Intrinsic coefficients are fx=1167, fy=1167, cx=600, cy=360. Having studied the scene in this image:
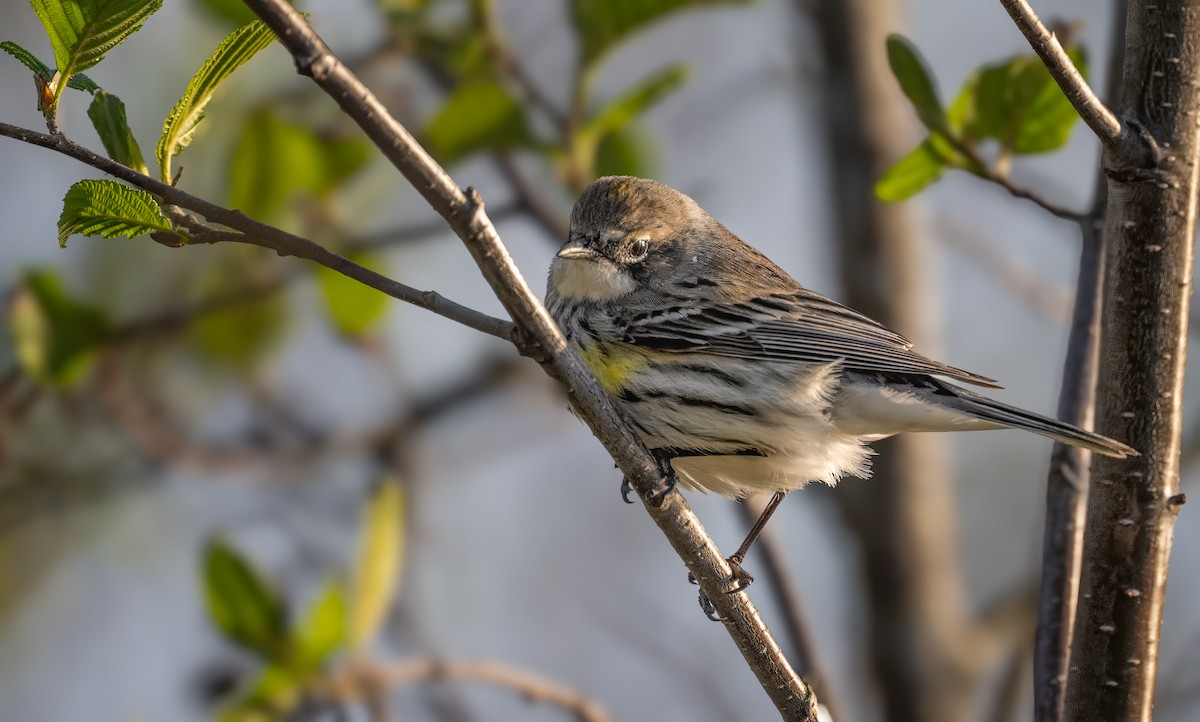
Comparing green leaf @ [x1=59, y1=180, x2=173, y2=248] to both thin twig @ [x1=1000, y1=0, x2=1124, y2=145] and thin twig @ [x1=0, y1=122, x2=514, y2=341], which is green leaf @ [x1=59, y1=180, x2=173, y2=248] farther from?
thin twig @ [x1=1000, y1=0, x2=1124, y2=145]

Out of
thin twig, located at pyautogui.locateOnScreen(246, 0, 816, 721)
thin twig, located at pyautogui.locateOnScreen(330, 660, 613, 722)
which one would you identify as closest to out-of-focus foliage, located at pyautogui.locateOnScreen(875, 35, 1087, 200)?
thin twig, located at pyautogui.locateOnScreen(246, 0, 816, 721)

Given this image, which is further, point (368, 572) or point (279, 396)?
point (279, 396)

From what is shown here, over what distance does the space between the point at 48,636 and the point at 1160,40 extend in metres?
6.21

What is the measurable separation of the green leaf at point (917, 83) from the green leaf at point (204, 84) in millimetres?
1645

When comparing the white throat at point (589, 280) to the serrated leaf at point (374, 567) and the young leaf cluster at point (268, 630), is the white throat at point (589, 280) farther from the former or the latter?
the young leaf cluster at point (268, 630)

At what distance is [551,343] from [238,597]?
218cm

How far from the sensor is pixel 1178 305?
218cm

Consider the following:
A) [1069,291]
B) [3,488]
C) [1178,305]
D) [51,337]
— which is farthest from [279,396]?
[1178,305]

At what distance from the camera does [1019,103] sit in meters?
3.01

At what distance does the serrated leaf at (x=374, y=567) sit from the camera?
3.98m

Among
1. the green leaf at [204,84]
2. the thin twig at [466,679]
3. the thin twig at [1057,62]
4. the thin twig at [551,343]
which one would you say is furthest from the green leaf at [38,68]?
the thin twig at [466,679]

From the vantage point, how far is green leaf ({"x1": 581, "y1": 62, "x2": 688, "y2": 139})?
3791 millimetres

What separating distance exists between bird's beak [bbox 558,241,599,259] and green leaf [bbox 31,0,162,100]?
6.12 ft

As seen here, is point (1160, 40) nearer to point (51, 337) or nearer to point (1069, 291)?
point (51, 337)
